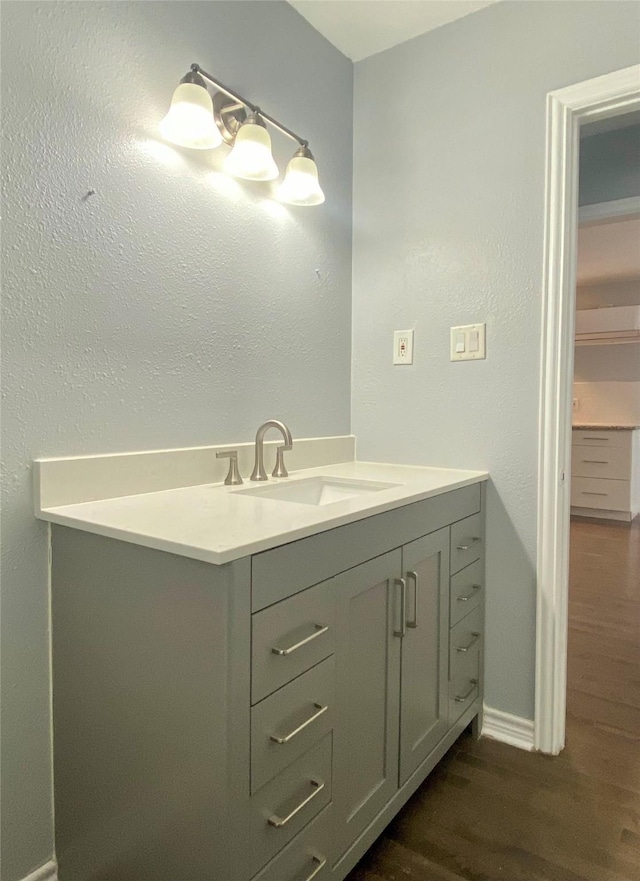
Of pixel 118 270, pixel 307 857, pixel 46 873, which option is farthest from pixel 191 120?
pixel 46 873

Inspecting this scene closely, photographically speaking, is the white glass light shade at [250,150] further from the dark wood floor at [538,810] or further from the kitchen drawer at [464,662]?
the dark wood floor at [538,810]

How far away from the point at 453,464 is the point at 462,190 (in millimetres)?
921

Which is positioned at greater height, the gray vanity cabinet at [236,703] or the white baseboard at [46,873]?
the gray vanity cabinet at [236,703]

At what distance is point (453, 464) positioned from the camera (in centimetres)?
187

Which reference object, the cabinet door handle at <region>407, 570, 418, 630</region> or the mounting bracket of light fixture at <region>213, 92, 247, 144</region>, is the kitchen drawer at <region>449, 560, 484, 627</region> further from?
the mounting bracket of light fixture at <region>213, 92, 247, 144</region>

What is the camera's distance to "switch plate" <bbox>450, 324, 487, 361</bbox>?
1790 mm

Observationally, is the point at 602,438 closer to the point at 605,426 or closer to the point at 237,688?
the point at 605,426

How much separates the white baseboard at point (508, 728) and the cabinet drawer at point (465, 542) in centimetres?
52

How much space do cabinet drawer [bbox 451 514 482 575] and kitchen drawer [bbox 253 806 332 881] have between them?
740 millimetres

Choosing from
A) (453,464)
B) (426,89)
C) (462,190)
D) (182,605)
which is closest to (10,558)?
(182,605)

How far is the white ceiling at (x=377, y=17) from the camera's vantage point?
175 cm

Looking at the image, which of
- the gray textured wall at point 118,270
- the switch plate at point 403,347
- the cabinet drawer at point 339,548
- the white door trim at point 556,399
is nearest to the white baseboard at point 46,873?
the gray textured wall at point 118,270

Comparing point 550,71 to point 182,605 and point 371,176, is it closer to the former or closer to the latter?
point 371,176

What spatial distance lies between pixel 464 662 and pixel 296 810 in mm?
830
